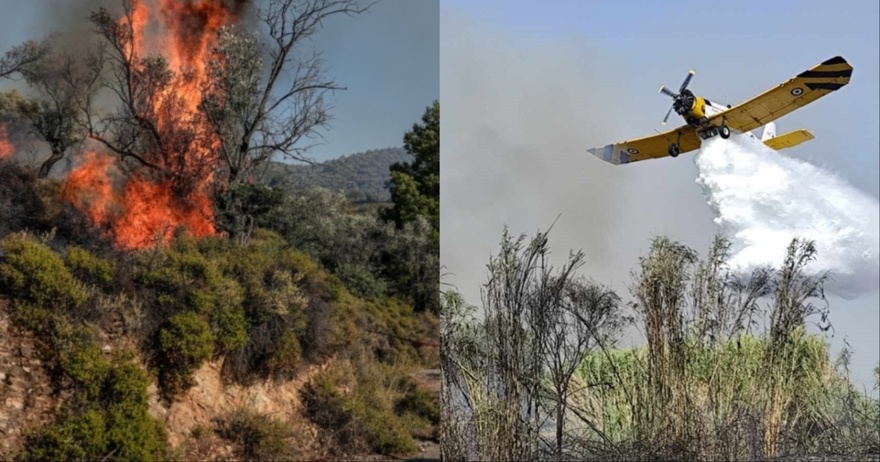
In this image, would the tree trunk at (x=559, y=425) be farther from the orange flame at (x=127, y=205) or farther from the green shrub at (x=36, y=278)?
the green shrub at (x=36, y=278)

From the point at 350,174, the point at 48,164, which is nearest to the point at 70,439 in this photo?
the point at 48,164

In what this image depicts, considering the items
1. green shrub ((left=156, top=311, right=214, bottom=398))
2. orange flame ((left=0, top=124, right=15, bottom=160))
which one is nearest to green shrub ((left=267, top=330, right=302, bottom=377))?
green shrub ((left=156, top=311, right=214, bottom=398))

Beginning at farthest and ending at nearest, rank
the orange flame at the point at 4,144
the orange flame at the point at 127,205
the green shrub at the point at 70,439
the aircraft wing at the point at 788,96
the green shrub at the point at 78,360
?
the orange flame at the point at 127,205
the orange flame at the point at 4,144
the aircraft wing at the point at 788,96
the green shrub at the point at 78,360
the green shrub at the point at 70,439

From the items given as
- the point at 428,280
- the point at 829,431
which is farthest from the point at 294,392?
the point at 829,431

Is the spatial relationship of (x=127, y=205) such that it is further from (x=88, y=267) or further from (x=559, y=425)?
(x=559, y=425)

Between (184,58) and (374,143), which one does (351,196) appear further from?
(184,58)

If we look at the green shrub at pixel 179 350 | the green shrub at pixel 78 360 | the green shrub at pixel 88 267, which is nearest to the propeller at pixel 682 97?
the green shrub at pixel 179 350

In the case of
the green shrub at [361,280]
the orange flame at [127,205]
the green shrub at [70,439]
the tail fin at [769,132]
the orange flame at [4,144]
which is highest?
the tail fin at [769,132]
